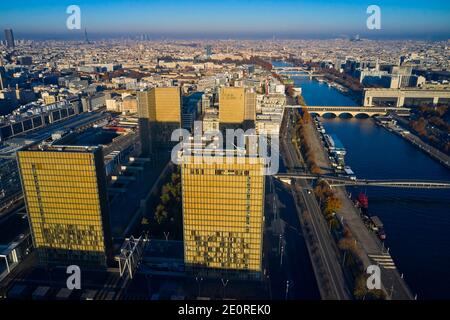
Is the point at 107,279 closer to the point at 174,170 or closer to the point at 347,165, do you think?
the point at 174,170

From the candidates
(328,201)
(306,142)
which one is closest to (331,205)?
(328,201)

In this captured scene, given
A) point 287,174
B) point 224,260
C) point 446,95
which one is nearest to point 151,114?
point 287,174

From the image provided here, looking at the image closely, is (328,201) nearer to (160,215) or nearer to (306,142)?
(160,215)

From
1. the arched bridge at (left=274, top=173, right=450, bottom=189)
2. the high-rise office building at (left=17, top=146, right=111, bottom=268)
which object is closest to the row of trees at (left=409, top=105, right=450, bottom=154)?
the arched bridge at (left=274, top=173, right=450, bottom=189)

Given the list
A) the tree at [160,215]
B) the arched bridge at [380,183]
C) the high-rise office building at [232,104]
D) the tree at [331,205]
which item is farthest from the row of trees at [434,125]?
the tree at [160,215]

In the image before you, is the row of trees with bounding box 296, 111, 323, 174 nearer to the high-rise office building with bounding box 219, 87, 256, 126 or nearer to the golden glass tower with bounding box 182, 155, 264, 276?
the high-rise office building with bounding box 219, 87, 256, 126
